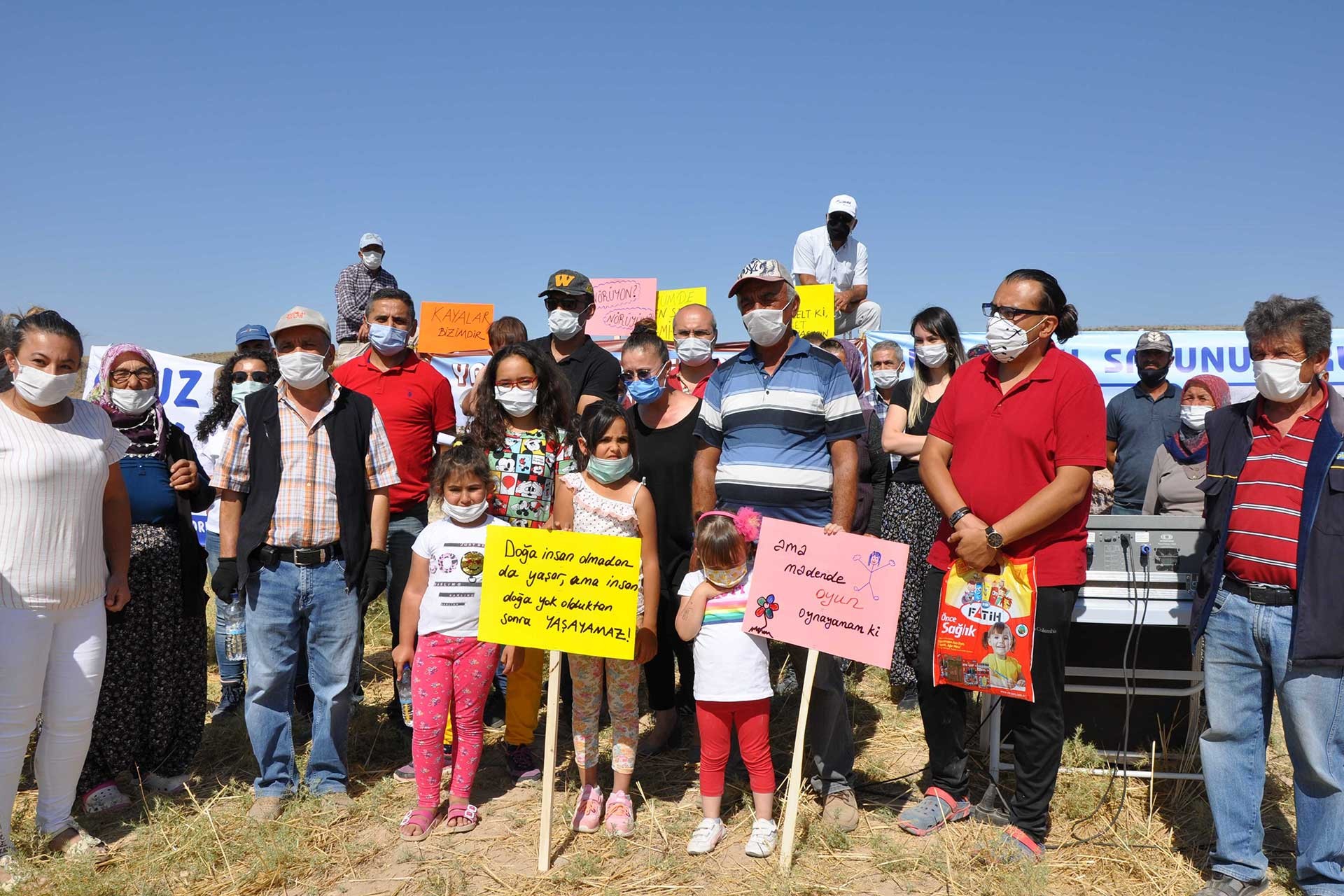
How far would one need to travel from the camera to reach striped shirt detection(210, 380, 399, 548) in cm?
458

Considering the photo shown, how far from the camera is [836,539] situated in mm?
4125

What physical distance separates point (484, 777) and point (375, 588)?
52.1 inches

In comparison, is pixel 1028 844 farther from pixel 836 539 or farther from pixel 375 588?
pixel 375 588

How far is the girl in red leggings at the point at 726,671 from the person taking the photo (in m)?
4.20

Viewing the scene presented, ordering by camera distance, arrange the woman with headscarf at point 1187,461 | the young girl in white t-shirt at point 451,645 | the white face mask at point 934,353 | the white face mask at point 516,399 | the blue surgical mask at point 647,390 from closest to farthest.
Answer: the young girl in white t-shirt at point 451,645
the white face mask at point 516,399
the blue surgical mask at point 647,390
the white face mask at point 934,353
the woman with headscarf at point 1187,461

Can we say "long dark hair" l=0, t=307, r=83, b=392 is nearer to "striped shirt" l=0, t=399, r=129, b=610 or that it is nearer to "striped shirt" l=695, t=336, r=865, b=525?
"striped shirt" l=0, t=399, r=129, b=610

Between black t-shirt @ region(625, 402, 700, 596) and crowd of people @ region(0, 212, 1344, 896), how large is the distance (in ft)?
0.06

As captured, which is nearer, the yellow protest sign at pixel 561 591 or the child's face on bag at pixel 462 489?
the yellow protest sign at pixel 561 591

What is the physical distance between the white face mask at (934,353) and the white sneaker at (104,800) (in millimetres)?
5091

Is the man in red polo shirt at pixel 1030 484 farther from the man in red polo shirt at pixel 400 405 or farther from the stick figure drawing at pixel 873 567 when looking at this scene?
the man in red polo shirt at pixel 400 405

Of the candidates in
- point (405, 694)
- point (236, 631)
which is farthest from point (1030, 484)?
point (236, 631)

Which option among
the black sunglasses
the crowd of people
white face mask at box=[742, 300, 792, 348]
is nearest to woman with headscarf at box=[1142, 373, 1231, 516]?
the crowd of people

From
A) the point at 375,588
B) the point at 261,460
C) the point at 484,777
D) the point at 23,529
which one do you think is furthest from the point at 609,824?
the point at 23,529

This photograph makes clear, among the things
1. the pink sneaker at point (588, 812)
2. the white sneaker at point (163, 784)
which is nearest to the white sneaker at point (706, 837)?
the pink sneaker at point (588, 812)
